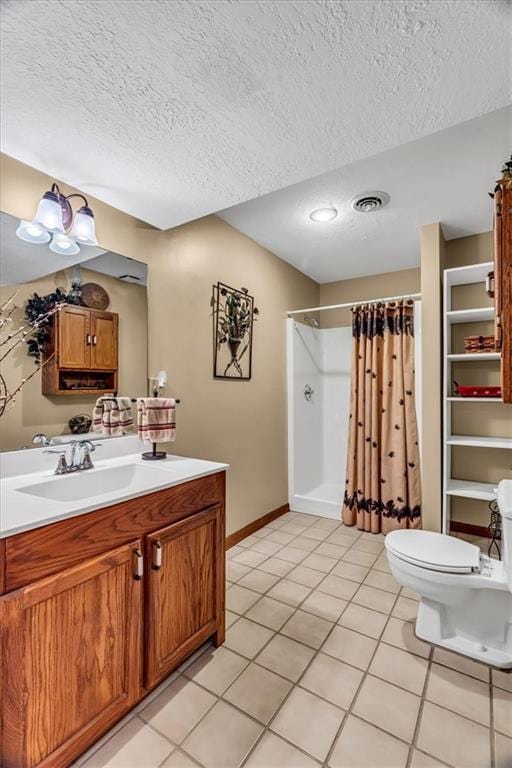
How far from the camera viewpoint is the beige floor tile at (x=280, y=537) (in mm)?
2662

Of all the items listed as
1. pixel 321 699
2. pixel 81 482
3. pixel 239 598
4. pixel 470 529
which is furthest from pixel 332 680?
pixel 470 529

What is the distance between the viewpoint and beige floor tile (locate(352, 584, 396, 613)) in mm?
1878

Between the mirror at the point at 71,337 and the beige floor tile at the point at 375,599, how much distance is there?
5.45 ft

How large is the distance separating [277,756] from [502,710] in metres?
0.84

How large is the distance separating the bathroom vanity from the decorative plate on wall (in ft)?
2.41

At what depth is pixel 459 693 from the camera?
1347 millimetres

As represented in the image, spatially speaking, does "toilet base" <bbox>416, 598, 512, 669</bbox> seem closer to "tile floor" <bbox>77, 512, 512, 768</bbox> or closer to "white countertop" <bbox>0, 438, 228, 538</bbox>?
"tile floor" <bbox>77, 512, 512, 768</bbox>

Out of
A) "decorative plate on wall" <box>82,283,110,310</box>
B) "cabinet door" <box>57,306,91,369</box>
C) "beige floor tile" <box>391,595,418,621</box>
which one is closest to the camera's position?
"cabinet door" <box>57,306,91,369</box>

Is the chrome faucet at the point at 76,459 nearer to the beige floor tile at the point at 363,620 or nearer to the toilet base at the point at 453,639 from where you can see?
the beige floor tile at the point at 363,620

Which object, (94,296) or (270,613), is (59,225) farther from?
(270,613)

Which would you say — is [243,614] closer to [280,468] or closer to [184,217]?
[280,468]

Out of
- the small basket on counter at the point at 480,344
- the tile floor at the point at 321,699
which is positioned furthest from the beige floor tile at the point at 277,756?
the small basket on counter at the point at 480,344

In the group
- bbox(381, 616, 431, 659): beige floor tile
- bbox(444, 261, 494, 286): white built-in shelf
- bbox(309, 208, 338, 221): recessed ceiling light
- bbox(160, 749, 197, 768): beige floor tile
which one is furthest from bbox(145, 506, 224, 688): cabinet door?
bbox(444, 261, 494, 286): white built-in shelf

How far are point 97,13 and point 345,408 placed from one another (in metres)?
3.37
